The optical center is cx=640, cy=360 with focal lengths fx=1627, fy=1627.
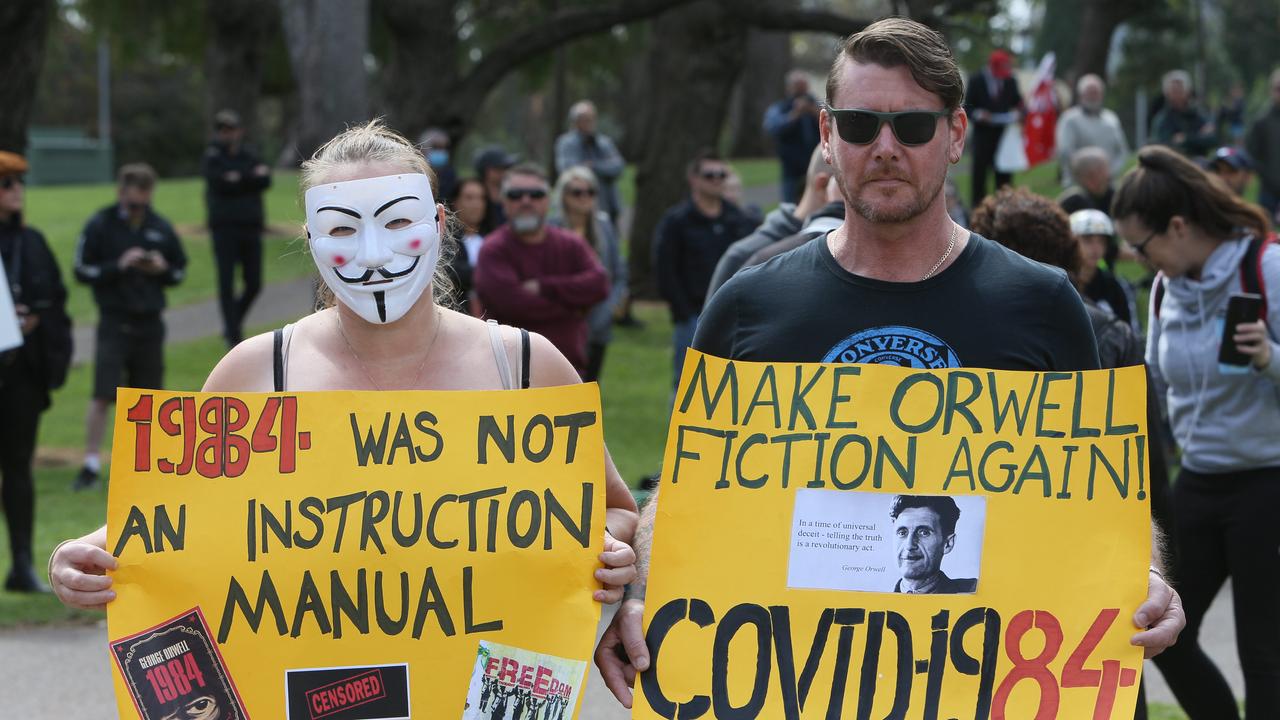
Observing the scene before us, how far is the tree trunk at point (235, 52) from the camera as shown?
1097 inches

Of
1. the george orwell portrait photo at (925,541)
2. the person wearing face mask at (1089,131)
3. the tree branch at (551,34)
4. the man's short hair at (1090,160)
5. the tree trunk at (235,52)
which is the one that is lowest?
the george orwell portrait photo at (925,541)

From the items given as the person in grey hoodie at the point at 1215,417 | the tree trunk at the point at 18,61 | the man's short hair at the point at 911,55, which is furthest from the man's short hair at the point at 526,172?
the man's short hair at the point at 911,55

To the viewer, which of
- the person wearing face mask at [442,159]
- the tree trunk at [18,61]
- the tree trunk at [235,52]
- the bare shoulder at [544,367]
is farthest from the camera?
the tree trunk at [235,52]

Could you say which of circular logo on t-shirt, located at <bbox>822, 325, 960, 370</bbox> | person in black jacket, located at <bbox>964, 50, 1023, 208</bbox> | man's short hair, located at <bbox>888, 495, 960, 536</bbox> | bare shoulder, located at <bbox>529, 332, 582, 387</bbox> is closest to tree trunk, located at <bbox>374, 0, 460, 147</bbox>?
person in black jacket, located at <bbox>964, 50, 1023, 208</bbox>

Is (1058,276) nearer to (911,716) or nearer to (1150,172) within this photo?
(911,716)

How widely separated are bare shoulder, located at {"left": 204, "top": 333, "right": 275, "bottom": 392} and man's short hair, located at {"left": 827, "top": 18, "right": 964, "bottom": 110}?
1162 mm

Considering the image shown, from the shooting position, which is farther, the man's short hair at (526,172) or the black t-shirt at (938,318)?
the man's short hair at (526,172)

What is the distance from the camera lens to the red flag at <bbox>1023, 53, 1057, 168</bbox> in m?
17.5

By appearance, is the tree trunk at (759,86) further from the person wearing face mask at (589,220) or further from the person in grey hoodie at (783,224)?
the person in grey hoodie at (783,224)

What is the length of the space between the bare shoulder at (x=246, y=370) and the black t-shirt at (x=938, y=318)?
91 centimetres

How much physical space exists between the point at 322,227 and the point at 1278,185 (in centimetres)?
1408

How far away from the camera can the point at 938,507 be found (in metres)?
2.83

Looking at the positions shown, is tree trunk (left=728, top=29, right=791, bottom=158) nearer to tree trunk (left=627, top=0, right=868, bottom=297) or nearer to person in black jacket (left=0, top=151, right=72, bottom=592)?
tree trunk (left=627, top=0, right=868, bottom=297)

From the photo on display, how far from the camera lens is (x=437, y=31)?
14.7 metres
